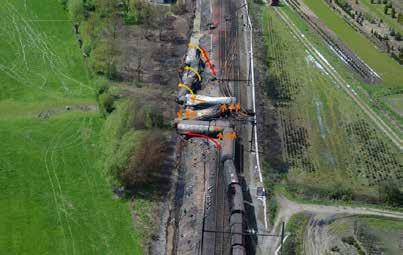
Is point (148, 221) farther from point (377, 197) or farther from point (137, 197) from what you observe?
point (377, 197)

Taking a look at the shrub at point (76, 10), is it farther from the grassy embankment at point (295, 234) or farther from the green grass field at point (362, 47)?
the grassy embankment at point (295, 234)

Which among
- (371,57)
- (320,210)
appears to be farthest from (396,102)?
(320,210)

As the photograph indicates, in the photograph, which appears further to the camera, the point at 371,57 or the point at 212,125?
the point at 371,57

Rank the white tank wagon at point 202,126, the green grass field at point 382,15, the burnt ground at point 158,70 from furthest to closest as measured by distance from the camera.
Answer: the green grass field at point 382,15
the white tank wagon at point 202,126
the burnt ground at point 158,70

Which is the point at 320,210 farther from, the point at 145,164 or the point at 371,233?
the point at 145,164

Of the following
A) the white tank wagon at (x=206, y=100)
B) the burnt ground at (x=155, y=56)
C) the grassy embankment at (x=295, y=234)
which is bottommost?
the grassy embankment at (x=295, y=234)

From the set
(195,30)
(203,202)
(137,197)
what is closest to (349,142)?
(203,202)

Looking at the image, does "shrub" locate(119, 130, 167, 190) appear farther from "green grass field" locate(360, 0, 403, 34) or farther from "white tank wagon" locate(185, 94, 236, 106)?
"green grass field" locate(360, 0, 403, 34)

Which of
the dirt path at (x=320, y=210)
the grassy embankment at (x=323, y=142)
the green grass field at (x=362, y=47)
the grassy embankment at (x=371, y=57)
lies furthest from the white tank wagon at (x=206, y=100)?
the green grass field at (x=362, y=47)
